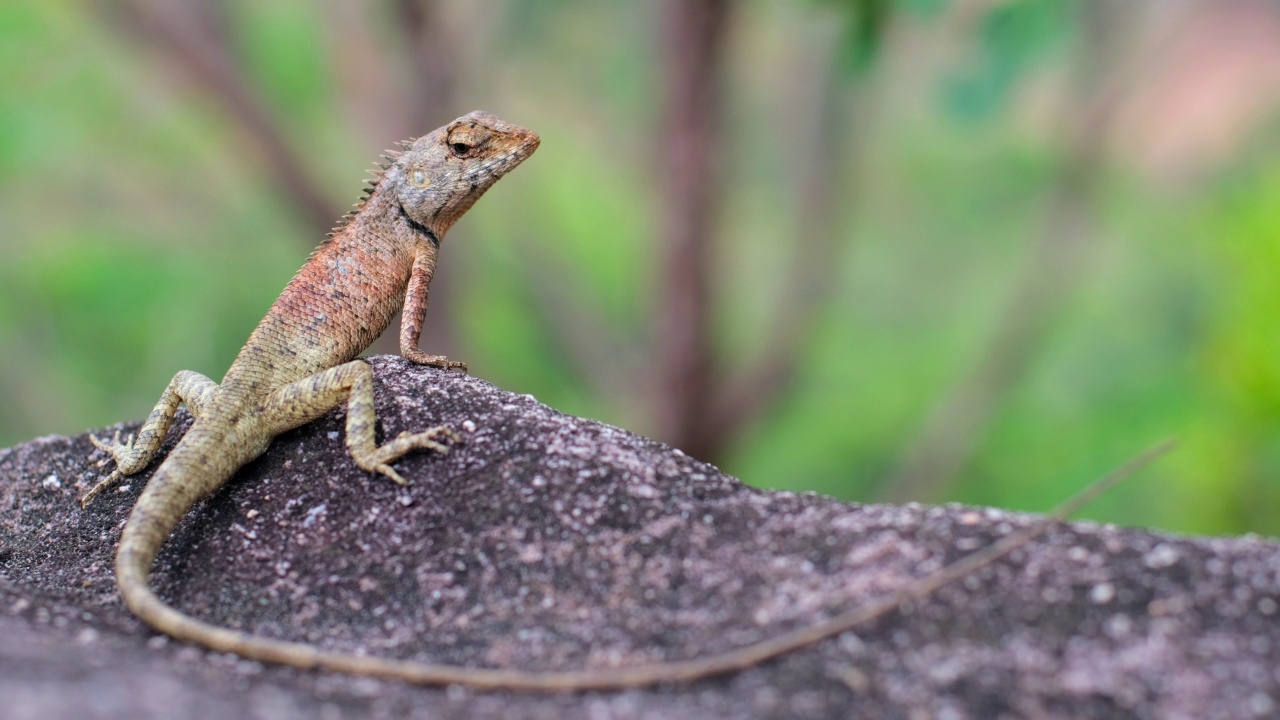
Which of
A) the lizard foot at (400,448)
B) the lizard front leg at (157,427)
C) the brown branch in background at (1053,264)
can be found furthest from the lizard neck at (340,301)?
the brown branch in background at (1053,264)

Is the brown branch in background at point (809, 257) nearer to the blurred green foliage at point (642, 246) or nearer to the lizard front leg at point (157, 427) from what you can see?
the blurred green foliage at point (642, 246)

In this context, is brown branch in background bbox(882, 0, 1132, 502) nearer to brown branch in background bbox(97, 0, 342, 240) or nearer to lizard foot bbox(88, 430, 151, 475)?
brown branch in background bbox(97, 0, 342, 240)

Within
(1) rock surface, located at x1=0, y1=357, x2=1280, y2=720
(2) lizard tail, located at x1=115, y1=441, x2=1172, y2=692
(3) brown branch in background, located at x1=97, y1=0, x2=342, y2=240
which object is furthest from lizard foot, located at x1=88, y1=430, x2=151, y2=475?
(3) brown branch in background, located at x1=97, y1=0, x2=342, y2=240

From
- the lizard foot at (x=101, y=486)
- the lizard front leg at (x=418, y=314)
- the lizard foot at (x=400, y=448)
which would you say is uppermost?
the lizard front leg at (x=418, y=314)

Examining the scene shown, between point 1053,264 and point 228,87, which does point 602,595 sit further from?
point 1053,264

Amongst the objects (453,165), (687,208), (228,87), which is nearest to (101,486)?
(453,165)

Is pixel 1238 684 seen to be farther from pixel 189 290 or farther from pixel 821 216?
pixel 189 290
